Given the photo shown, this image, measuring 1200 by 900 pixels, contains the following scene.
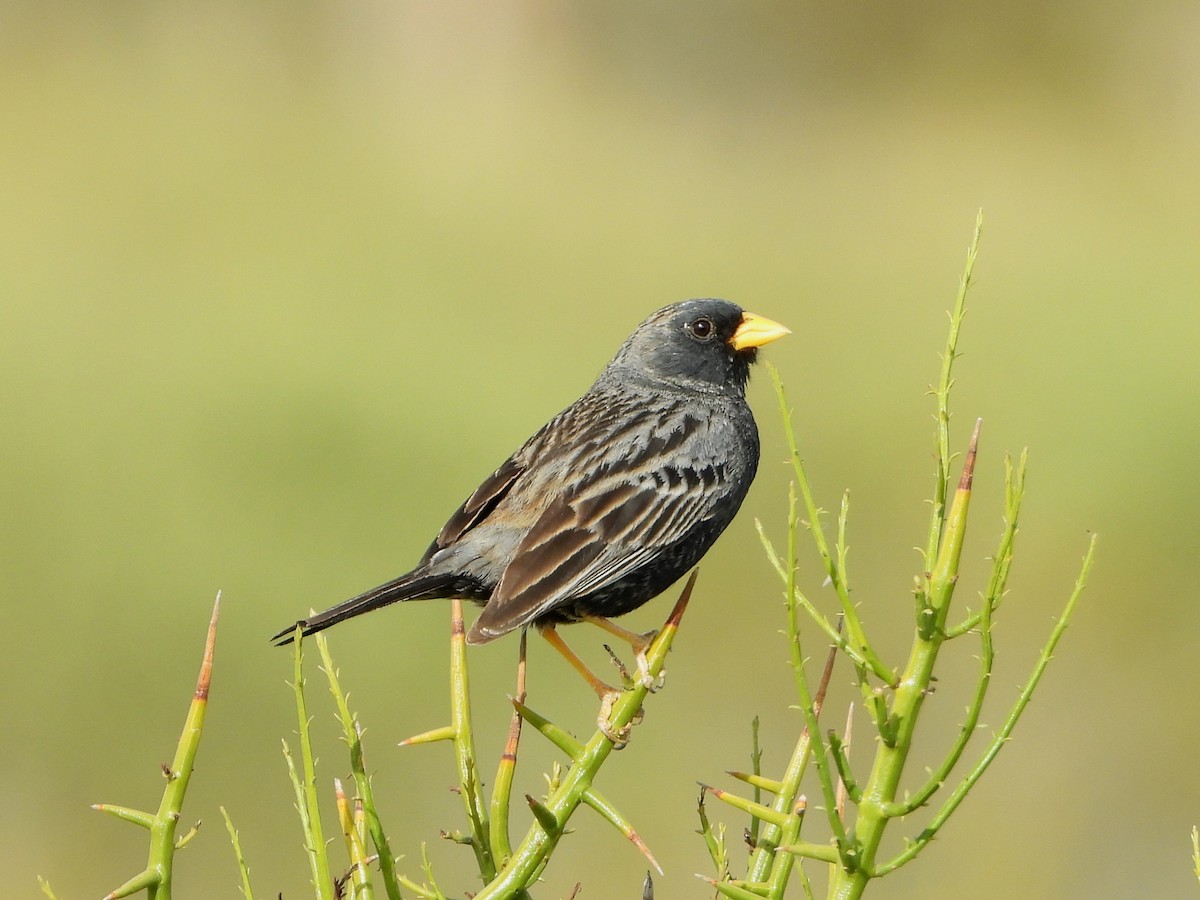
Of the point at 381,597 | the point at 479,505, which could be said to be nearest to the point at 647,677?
the point at 381,597

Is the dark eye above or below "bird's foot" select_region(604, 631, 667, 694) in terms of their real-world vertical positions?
above

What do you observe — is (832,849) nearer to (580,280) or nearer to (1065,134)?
(580,280)

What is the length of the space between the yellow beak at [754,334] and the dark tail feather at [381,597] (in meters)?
1.60

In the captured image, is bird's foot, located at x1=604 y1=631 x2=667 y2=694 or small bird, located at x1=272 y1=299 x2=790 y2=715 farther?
small bird, located at x1=272 y1=299 x2=790 y2=715

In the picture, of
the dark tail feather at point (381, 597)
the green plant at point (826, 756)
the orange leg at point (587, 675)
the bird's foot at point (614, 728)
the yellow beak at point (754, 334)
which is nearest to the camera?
the green plant at point (826, 756)

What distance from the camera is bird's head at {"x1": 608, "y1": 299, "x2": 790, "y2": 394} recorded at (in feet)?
18.6

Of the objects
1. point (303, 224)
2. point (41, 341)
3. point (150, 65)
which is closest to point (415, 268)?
point (303, 224)

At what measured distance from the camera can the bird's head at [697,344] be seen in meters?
5.66

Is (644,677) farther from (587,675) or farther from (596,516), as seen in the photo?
(596,516)

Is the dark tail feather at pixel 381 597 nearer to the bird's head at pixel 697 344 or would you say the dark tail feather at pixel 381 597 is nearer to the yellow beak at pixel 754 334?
the bird's head at pixel 697 344

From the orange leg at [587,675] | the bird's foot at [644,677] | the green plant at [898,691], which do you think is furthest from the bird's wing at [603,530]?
the green plant at [898,691]

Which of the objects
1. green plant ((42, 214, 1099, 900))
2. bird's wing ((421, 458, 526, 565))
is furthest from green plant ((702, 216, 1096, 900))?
bird's wing ((421, 458, 526, 565))

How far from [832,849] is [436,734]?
83 centimetres

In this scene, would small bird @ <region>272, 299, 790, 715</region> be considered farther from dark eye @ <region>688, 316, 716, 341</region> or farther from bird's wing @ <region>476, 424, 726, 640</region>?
dark eye @ <region>688, 316, 716, 341</region>
